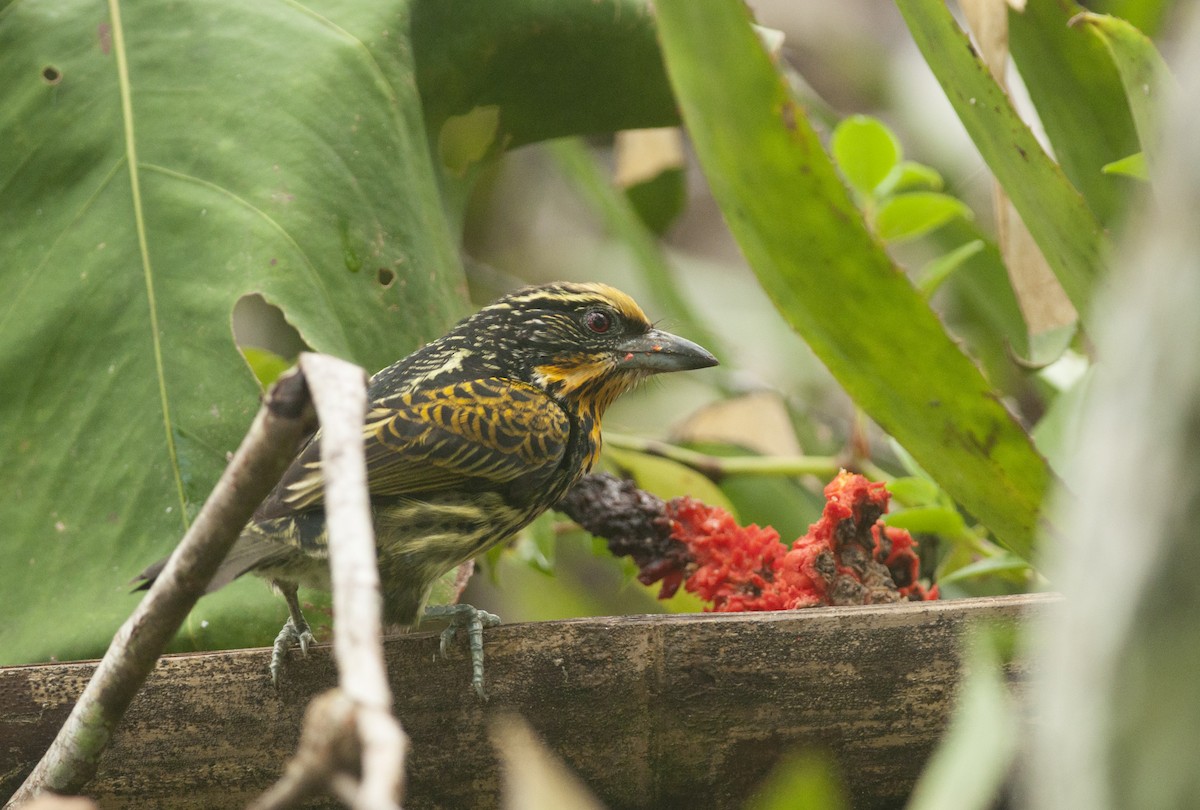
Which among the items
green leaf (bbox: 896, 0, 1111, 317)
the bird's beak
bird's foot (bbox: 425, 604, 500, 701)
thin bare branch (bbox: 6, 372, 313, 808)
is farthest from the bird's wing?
green leaf (bbox: 896, 0, 1111, 317)

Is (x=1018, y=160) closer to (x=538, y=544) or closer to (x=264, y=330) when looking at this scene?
(x=538, y=544)

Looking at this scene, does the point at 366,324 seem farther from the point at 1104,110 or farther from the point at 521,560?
the point at 1104,110

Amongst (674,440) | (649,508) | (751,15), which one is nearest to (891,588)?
(649,508)

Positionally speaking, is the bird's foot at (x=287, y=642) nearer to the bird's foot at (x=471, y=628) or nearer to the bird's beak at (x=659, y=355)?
the bird's foot at (x=471, y=628)

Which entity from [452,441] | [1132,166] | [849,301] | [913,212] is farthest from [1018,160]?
[452,441]

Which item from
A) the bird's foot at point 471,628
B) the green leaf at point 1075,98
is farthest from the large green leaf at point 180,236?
the green leaf at point 1075,98
